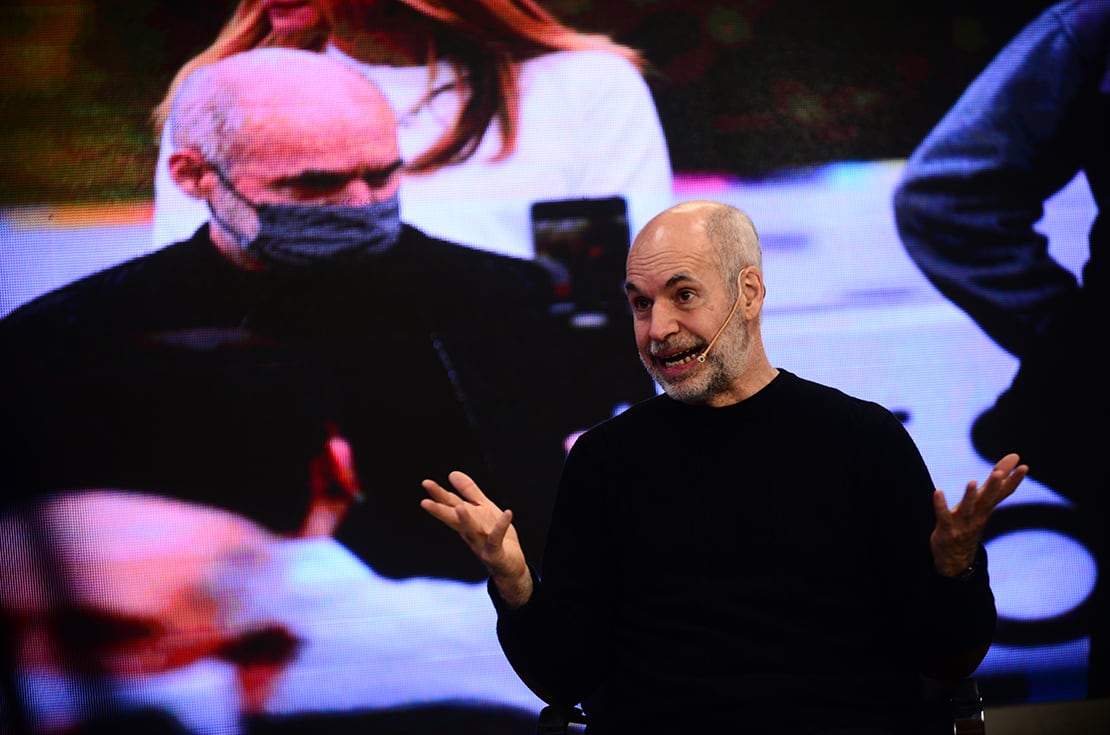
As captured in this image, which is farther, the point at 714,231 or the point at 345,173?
the point at 345,173

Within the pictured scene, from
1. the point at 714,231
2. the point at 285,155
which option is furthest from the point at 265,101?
the point at 714,231

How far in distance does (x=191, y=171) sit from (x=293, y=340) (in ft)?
2.01

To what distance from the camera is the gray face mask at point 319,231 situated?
346 centimetres

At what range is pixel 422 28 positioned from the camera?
11.5 ft

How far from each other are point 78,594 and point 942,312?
9.42 feet

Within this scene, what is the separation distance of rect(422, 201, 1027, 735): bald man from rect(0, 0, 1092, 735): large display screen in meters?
1.39

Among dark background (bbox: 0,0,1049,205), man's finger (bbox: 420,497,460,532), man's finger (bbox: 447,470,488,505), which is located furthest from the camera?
dark background (bbox: 0,0,1049,205)

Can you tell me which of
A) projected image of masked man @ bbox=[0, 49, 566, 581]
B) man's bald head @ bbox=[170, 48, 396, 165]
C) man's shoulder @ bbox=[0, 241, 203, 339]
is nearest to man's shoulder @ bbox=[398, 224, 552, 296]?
projected image of masked man @ bbox=[0, 49, 566, 581]

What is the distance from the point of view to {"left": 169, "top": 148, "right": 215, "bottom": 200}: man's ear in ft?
11.3

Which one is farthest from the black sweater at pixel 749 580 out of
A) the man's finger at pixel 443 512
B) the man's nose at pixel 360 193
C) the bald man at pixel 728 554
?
the man's nose at pixel 360 193

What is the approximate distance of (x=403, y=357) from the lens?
3492mm

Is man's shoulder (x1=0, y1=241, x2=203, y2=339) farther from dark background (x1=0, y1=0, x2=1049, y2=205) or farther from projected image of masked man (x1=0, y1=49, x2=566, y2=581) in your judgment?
dark background (x1=0, y1=0, x2=1049, y2=205)

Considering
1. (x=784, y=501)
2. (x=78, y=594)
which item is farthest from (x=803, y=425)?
(x=78, y=594)

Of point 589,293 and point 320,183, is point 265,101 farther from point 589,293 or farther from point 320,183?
point 589,293
